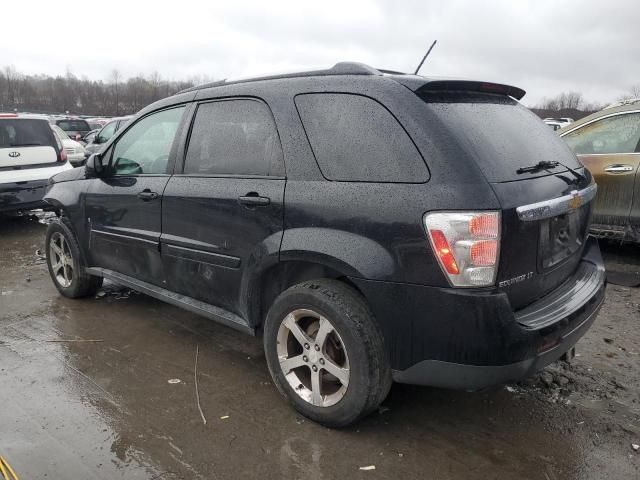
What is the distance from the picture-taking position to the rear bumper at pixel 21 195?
7398 millimetres

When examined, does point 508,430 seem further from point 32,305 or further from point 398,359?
point 32,305

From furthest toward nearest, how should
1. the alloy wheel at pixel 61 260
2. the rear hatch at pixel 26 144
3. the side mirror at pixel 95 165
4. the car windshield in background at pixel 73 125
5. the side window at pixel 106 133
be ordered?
the car windshield in background at pixel 73 125 < the side window at pixel 106 133 < the rear hatch at pixel 26 144 < the alloy wheel at pixel 61 260 < the side mirror at pixel 95 165

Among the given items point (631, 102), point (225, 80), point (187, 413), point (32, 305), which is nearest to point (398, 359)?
point (187, 413)

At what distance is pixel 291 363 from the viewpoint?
2871 millimetres

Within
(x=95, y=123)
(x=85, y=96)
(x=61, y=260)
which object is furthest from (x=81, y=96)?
(x=61, y=260)

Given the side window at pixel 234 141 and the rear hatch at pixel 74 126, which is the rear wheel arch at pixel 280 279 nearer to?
the side window at pixel 234 141

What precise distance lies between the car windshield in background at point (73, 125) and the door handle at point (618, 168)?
2130 centimetres

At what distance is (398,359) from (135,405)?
62.8 inches

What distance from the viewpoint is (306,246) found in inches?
104

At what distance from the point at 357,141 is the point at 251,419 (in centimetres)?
161

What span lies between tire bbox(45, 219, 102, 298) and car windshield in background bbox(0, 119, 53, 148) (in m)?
3.81

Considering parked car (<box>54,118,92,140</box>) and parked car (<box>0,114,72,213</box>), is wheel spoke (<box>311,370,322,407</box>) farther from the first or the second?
parked car (<box>54,118,92,140</box>)

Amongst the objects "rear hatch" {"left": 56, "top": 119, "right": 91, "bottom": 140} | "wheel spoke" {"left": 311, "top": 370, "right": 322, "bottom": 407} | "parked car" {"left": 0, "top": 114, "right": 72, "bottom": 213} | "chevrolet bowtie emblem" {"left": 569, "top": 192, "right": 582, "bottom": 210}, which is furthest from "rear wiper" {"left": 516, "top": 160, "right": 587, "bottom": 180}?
"rear hatch" {"left": 56, "top": 119, "right": 91, "bottom": 140}

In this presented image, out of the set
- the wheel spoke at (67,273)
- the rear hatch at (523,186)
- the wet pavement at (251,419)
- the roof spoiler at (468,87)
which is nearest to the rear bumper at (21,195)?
the wheel spoke at (67,273)
